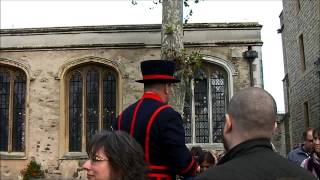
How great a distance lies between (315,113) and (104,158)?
13487 millimetres

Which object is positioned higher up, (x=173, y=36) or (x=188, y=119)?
(x=173, y=36)

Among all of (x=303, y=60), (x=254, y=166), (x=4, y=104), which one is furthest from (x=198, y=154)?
(x=303, y=60)

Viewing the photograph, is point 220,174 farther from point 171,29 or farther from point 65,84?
point 65,84

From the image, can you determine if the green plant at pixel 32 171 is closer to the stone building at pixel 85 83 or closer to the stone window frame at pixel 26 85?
the stone building at pixel 85 83

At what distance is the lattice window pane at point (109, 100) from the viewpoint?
14227mm

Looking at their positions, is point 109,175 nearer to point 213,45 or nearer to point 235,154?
point 235,154

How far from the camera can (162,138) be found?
3.76 metres

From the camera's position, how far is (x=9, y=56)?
14.4 meters

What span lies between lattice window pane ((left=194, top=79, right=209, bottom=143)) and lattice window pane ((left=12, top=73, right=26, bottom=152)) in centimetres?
516

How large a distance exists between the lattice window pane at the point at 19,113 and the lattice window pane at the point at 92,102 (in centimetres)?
196

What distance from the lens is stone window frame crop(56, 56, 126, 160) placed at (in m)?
13.9

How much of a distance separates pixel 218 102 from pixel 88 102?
384 cm

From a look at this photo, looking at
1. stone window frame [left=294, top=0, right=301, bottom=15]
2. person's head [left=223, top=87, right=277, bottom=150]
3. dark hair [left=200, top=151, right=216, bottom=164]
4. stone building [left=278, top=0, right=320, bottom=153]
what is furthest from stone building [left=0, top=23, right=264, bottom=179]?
person's head [left=223, top=87, right=277, bottom=150]

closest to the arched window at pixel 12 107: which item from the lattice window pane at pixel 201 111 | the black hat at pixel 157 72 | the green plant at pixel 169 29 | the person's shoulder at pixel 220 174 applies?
the lattice window pane at pixel 201 111
